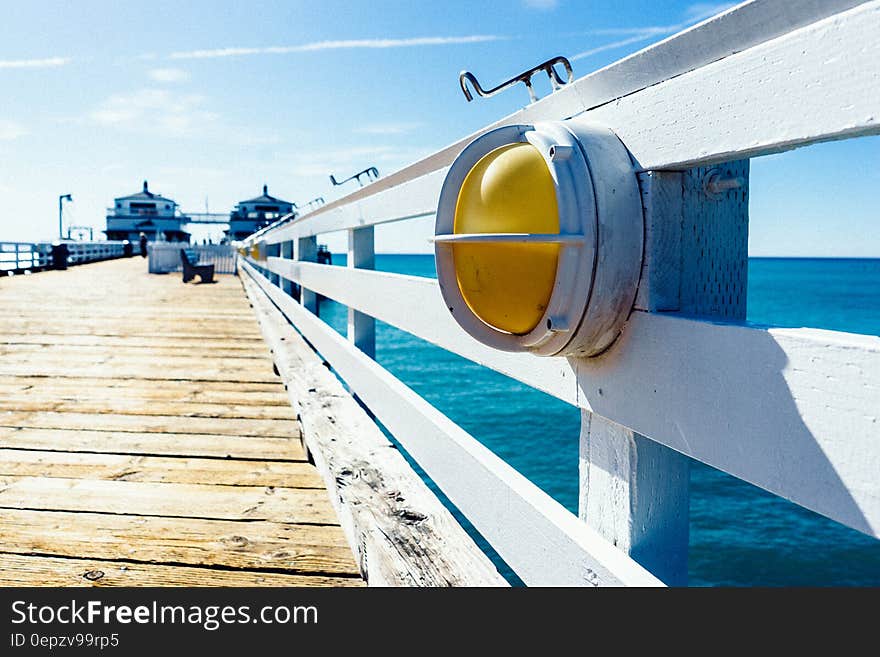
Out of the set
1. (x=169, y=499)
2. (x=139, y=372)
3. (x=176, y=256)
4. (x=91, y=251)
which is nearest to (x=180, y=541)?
(x=169, y=499)

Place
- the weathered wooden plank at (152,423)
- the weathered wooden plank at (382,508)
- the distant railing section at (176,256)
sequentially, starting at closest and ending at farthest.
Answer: the weathered wooden plank at (382,508)
the weathered wooden plank at (152,423)
the distant railing section at (176,256)

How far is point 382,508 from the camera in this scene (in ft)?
5.47

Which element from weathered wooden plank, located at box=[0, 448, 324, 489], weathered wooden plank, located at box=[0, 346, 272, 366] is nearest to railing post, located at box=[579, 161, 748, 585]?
weathered wooden plank, located at box=[0, 448, 324, 489]

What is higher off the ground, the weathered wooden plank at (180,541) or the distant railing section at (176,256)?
the distant railing section at (176,256)

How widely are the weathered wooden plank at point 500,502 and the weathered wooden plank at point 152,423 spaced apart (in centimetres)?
60

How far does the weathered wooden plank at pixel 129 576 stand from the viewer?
166cm

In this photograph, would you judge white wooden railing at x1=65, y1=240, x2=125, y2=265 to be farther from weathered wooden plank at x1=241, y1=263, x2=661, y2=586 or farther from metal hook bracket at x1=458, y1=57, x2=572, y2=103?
metal hook bracket at x1=458, y1=57, x2=572, y2=103

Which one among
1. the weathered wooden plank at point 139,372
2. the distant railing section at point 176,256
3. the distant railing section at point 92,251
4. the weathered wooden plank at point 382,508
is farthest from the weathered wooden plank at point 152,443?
the distant railing section at point 92,251

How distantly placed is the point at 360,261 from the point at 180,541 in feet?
5.12

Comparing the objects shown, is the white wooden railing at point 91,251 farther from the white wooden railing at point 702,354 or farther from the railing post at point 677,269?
the railing post at point 677,269

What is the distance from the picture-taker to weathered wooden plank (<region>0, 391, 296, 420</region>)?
10.7 feet

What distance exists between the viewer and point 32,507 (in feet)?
6.99

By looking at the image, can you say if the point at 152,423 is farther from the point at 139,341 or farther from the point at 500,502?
the point at 139,341

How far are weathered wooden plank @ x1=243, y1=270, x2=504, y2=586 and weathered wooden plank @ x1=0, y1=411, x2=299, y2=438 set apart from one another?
→ 0.33m
